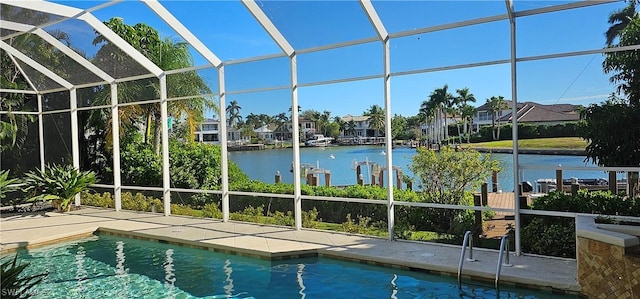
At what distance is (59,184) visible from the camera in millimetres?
12070

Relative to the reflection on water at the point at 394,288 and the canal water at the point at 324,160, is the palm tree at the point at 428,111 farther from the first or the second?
the reflection on water at the point at 394,288

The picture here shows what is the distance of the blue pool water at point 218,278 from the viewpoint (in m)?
6.05

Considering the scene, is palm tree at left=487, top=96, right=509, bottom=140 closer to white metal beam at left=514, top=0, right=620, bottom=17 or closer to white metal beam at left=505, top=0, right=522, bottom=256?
white metal beam at left=505, top=0, right=522, bottom=256

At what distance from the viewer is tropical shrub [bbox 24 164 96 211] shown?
1209 centimetres

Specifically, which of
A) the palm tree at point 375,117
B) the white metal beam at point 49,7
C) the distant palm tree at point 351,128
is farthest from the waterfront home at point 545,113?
the white metal beam at point 49,7

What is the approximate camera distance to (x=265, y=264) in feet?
24.2

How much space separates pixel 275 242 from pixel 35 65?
7.88m

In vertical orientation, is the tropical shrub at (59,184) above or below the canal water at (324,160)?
below

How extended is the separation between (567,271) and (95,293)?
18.9 feet

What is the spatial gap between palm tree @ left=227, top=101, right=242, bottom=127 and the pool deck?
2118mm

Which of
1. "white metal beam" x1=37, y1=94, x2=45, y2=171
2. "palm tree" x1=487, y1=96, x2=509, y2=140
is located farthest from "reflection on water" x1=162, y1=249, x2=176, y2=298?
"white metal beam" x1=37, y1=94, x2=45, y2=171

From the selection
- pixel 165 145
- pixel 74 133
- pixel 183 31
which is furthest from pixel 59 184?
pixel 183 31

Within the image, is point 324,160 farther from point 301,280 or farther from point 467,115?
point 301,280

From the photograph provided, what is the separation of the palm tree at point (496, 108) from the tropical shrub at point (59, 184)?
963 cm
